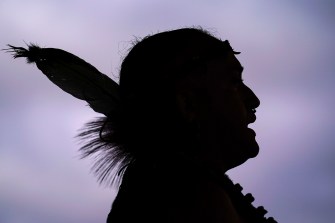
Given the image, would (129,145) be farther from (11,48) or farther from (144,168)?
(11,48)

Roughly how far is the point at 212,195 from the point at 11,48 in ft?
5.67

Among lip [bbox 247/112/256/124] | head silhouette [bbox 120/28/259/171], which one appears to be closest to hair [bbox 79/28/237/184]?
head silhouette [bbox 120/28/259/171]

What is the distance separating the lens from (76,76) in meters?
3.29

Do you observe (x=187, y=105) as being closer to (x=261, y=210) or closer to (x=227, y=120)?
(x=227, y=120)

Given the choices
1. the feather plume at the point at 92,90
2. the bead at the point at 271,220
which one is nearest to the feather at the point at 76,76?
the feather plume at the point at 92,90

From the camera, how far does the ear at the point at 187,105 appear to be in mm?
2652

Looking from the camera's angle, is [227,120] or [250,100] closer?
[227,120]

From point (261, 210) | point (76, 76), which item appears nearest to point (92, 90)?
point (76, 76)

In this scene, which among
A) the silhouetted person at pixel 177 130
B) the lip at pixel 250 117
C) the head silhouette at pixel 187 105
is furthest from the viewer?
the lip at pixel 250 117

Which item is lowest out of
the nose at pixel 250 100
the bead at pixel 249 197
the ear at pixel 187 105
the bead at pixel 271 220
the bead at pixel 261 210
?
the bead at pixel 271 220

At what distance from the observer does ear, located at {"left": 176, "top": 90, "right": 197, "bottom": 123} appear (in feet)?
8.70

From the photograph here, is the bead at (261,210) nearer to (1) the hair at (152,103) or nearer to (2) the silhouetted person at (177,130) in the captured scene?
(2) the silhouetted person at (177,130)

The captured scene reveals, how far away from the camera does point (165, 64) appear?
2.85m

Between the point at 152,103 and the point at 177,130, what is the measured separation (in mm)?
246
